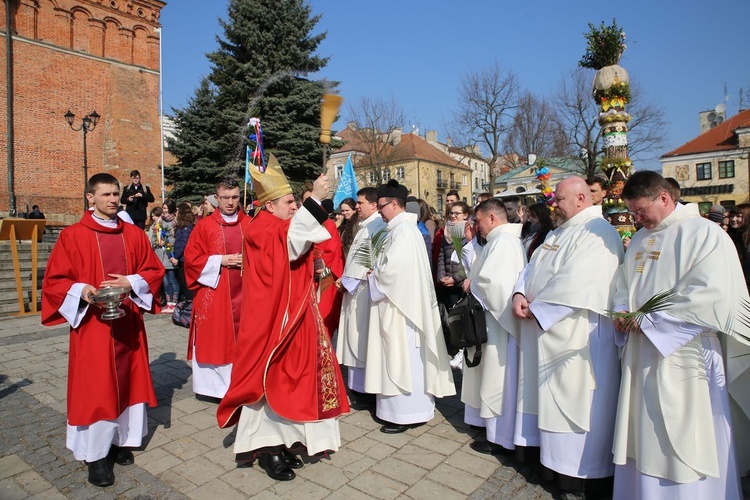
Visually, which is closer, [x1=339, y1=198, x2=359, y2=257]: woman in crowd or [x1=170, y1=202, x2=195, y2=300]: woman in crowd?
[x1=339, y1=198, x2=359, y2=257]: woman in crowd

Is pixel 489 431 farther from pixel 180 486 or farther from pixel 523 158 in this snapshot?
pixel 523 158

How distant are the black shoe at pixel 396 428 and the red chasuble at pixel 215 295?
1833 mm

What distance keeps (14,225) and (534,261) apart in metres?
11.7

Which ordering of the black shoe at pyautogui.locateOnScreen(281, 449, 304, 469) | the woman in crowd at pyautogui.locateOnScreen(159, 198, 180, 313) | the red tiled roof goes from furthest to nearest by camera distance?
1. the red tiled roof
2. the woman in crowd at pyautogui.locateOnScreen(159, 198, 180, 313)
3. the black shoe at pyautogui.locateOnScreen(281, 449, 304, 469)

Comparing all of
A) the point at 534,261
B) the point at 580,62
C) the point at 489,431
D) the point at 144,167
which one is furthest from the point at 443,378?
the point at 144,167

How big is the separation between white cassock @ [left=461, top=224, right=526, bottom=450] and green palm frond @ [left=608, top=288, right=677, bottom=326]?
109 centimetres

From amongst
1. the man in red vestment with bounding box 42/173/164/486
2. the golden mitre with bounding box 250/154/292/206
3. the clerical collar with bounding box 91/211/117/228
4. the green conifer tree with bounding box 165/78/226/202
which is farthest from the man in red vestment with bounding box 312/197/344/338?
the green conifer tree with bounding box 165/78/226/202

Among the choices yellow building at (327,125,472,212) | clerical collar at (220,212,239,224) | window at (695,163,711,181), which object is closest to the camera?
clerical collar at (220,212,239,224)

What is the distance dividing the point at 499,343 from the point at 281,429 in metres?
1.87

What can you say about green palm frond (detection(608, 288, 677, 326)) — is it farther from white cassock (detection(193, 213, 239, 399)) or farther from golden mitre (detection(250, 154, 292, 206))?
white cassock (detection(193, 213, 239, 399))

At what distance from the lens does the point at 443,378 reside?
4816mm

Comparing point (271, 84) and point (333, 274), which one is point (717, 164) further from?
point (333, 274)

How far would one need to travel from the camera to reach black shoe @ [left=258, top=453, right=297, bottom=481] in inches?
147

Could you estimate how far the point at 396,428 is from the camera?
467cm
